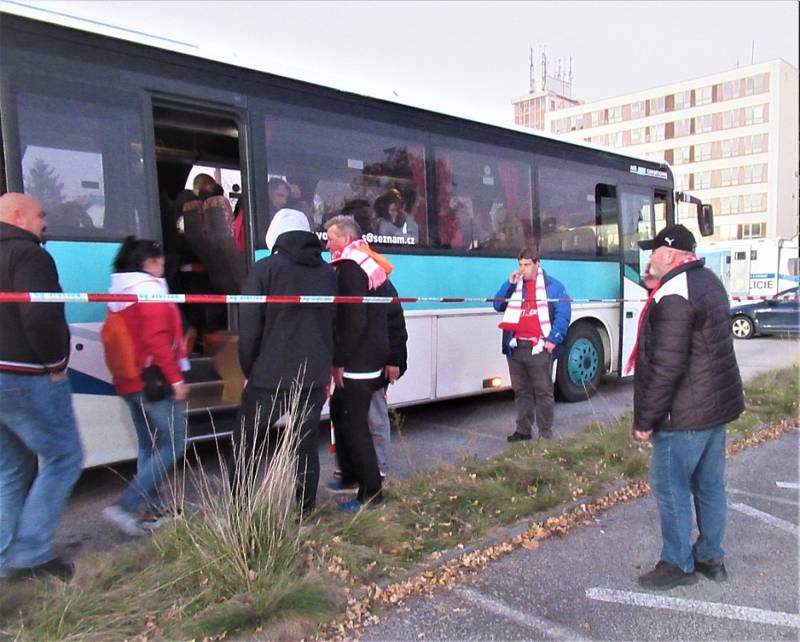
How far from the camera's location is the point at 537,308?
18.9ft

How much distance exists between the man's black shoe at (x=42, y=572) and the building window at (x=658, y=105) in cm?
7919

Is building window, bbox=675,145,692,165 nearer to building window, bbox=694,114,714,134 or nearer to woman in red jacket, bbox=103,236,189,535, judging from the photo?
building window, bbox=694,114,714,134

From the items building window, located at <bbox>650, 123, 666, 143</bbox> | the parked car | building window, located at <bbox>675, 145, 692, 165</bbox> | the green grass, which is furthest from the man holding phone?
building window, located at <bbox>650, 123, 666, 143</bbox>

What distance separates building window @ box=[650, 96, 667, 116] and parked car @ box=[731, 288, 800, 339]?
200ft

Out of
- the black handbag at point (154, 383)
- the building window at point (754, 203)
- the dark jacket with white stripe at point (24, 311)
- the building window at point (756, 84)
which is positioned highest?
the building window at point (756, 84)

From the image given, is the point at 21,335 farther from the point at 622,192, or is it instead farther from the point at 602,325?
the point at 622,192

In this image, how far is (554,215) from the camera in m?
7.82

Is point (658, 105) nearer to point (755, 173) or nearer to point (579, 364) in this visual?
point (755, 173)

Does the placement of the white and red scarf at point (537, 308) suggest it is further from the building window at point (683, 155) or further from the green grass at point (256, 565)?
the building window at point (683, 155)

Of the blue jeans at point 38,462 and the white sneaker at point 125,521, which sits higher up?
the blue jeans at point 38,462

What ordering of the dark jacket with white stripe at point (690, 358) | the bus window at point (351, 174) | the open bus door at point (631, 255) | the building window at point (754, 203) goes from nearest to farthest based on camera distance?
the dark jacket with white stripe at point (690, 358), the bus window at point (351, 174), the open bus door at point (631, 255), the building window at point (754, 203)

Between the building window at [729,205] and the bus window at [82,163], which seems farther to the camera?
the building window at [729,205]

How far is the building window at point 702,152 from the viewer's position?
222 ft

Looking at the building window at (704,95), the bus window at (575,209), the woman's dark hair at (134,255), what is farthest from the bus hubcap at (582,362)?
the building window at (704,95)
